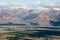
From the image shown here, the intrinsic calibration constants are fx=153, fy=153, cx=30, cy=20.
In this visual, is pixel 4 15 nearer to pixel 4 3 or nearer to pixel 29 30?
pixel 4 3

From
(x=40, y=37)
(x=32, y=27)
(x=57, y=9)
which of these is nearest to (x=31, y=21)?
(x=32, y=27)

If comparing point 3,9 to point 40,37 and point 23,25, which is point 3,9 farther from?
point 40,37

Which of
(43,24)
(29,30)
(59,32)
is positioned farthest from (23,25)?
(59,32)

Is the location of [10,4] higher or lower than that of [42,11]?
higher

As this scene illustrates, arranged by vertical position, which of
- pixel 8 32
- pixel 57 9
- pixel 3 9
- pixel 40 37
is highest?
pixel 3 9

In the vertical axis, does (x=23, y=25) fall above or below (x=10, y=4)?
below

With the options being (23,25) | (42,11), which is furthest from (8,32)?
(42,11)

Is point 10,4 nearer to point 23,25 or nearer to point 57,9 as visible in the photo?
point 23,25
